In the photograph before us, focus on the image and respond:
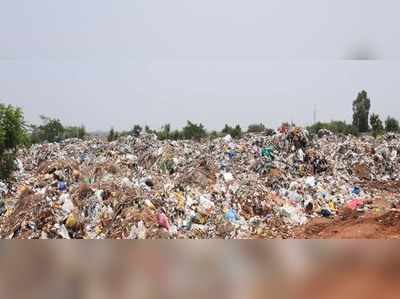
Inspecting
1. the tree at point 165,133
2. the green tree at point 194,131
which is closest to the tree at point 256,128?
the green tree at point 194,131

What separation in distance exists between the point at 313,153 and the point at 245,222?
1547mm

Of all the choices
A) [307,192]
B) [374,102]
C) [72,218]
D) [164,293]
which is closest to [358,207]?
[307,192]

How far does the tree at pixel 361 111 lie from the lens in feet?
13.3

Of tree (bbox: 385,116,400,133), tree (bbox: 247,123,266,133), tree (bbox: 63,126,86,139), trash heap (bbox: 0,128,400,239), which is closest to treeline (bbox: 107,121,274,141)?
tree (bbox: 247,123,266,133)

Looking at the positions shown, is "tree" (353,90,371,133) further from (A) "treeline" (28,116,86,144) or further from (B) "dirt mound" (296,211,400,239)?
Result: (A) "treeline" (28,116,86,144)

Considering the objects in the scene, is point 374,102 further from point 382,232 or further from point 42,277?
point 42,277

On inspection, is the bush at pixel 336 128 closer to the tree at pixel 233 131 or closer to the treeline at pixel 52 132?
the tree at pixel 233 131

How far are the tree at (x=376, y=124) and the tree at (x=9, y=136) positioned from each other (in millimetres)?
3195

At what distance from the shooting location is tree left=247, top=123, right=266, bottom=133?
439 centimetres

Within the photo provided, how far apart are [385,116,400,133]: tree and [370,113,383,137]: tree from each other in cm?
6

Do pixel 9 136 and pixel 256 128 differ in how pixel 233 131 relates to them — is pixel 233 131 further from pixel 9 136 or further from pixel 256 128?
pixel 9 136

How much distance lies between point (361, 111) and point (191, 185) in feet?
5.74

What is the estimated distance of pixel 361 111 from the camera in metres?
4.48

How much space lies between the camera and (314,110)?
3990mm
